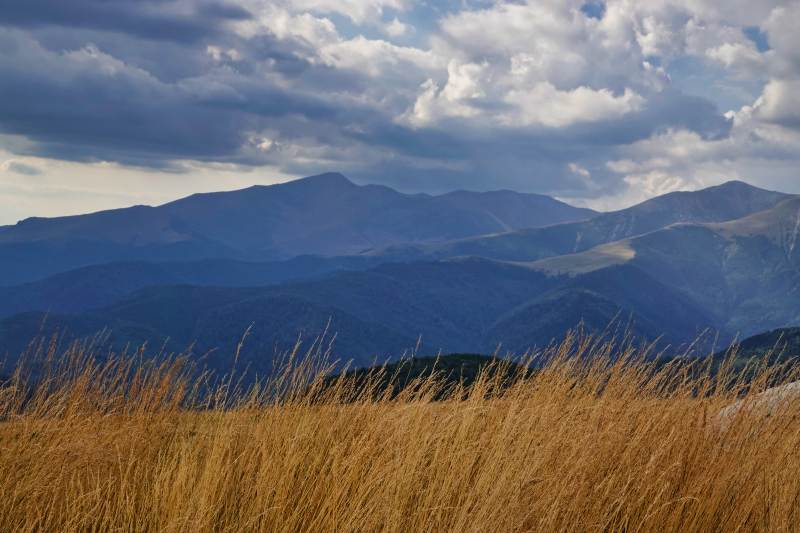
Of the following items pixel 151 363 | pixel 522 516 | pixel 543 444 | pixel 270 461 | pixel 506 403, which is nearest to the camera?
pixel 522 516

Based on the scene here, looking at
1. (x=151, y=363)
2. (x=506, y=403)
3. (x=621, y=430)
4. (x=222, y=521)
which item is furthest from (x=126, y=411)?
(x=621, y=430)

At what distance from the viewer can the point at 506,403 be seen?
20.9 ft

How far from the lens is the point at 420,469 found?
14.6 feet

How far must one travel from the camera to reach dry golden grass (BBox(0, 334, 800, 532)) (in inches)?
160

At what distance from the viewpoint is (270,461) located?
4.32 metres

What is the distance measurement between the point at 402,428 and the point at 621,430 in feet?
4.81

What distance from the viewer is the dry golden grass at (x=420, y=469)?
405cm

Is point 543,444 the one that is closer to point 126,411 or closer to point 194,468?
point 194,468

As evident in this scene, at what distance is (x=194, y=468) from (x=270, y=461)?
1.47 feet

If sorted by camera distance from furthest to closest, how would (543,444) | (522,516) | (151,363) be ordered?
(151,363), (543,444), (522,516)

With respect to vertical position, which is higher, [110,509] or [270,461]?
[270,461]

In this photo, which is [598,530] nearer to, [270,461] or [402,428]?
[402,428]

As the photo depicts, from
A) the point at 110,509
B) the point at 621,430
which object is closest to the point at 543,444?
the point at 621,430

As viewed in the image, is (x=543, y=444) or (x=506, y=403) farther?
(x=506, y=403)
